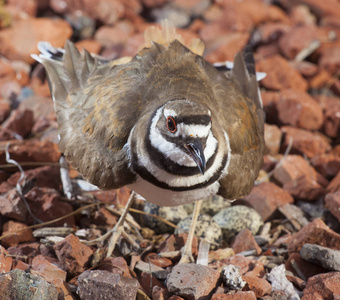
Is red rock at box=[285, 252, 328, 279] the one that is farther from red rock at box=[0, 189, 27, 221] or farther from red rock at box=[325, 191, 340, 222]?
red rock at box=[0, 189, 27, 221]

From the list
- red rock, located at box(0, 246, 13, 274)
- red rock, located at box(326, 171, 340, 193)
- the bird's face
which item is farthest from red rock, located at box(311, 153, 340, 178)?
red rock, located at box(0, 246, 13, 274)

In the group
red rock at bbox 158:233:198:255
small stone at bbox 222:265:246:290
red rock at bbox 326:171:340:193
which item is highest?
small stone at bbox 222:265:246:290

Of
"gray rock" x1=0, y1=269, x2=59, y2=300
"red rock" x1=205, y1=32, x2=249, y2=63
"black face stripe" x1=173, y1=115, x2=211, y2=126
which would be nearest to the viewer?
"gray rock" x1=0, y1=269, x2=59, y2=300

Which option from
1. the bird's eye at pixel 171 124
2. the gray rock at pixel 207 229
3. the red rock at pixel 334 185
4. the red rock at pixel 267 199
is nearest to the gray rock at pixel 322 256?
the gray rock at pixel 207 229

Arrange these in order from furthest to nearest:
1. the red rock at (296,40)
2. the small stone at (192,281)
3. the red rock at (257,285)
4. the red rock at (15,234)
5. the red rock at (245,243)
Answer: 1. the red rock at (296,40)
2. the red rock at (245,243)
3. the red rock at (15,234)
4. the red rock at (257,285)
5. the small stone at (192,281)

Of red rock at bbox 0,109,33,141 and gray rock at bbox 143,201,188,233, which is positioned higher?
red rock at bbox 0,109,33,141

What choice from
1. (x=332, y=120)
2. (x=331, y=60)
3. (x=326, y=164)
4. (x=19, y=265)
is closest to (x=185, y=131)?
(x=19, y=265)

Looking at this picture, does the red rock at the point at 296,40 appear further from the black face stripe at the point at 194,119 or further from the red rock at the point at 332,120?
the black face stripe at the point at 194,119

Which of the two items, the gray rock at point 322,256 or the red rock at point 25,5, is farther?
the red rock at point 25,5
